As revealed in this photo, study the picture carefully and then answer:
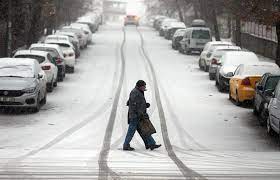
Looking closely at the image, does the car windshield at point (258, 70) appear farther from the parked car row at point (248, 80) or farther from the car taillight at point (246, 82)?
the car taillight at point (246, 82)

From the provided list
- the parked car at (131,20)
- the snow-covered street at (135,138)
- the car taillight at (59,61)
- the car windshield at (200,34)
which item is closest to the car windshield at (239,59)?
the snow-covered street at (135,138)

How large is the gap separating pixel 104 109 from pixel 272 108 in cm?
676

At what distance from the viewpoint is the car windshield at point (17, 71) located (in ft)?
70.4

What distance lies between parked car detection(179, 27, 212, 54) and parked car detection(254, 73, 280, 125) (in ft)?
88.9

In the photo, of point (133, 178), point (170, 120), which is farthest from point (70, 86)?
point (133, 178)

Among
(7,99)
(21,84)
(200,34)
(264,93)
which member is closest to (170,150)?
(264,93)

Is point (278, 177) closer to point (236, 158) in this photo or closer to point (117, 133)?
point (236, 158)

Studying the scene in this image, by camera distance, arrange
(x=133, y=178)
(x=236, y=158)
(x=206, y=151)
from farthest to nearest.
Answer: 1. (x=206, y=151)
2. (x=236, y=158)
3. (x=133, y=178)

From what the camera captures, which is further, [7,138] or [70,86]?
[70,86]

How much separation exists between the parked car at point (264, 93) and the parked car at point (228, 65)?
19.2 ft

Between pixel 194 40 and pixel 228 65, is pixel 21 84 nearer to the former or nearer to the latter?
pixel 228 65

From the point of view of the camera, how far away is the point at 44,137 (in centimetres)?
1677

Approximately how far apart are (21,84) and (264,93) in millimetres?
6643

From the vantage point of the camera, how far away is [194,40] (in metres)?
47.7
